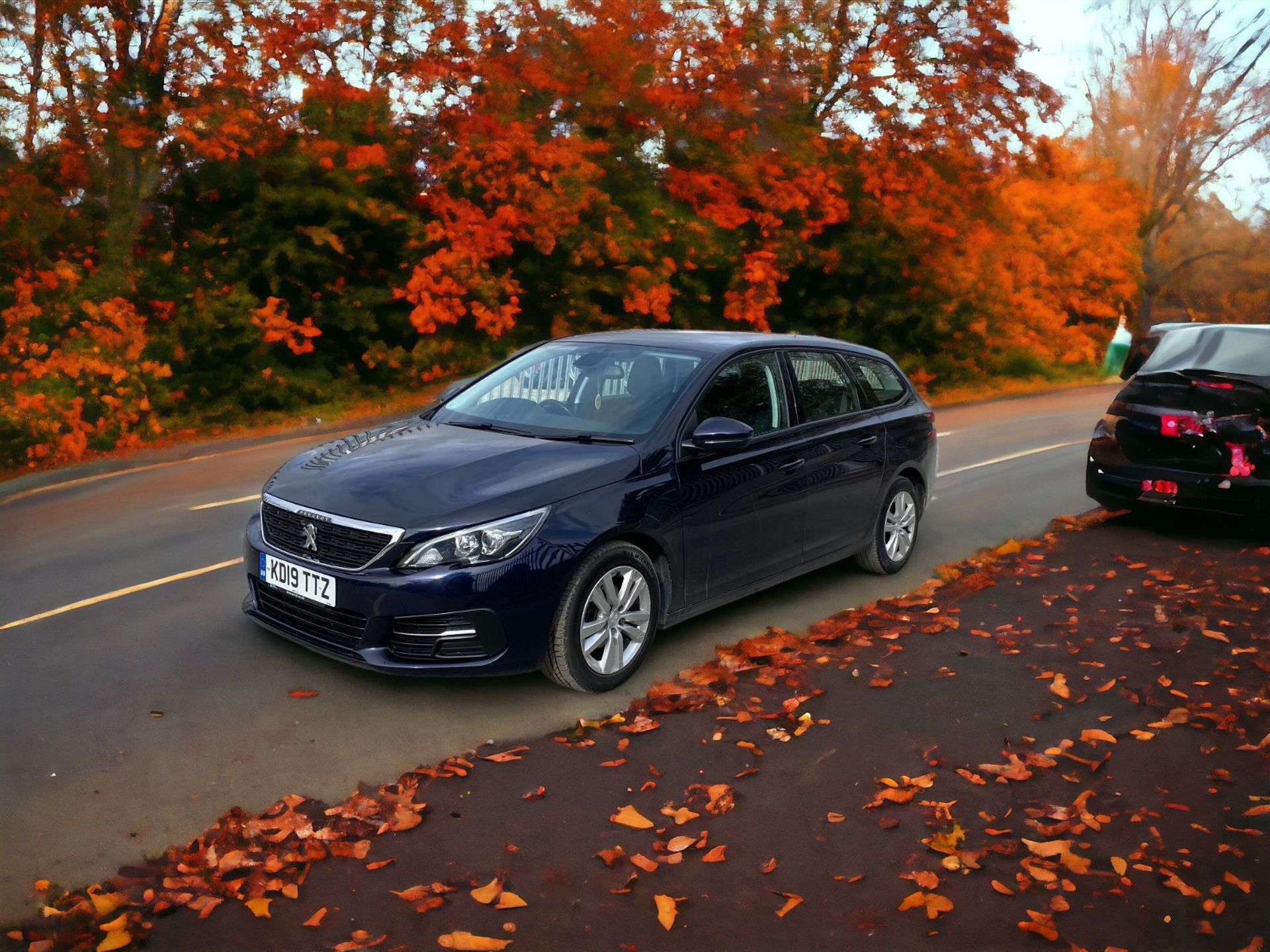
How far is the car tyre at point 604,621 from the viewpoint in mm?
5594

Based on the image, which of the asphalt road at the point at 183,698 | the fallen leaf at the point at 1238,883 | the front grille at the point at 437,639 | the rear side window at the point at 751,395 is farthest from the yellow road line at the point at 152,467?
the fallen leaf at the point at 1238,883

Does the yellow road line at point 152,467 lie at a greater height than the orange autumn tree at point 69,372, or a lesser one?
lesser

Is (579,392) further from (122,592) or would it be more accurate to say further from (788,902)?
(788,902)

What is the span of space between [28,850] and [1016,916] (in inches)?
132

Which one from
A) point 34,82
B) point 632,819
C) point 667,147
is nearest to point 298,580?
point 632,819

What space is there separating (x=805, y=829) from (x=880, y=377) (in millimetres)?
4531

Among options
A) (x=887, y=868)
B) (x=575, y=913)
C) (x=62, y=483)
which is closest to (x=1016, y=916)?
(x=887, y=868)

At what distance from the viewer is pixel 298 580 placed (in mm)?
5664

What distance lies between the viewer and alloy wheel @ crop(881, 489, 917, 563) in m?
8.31

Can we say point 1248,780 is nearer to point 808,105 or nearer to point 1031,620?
point 1031,620

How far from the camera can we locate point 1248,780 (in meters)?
4.92

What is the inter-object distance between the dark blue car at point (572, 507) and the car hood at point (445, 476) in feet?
0.04

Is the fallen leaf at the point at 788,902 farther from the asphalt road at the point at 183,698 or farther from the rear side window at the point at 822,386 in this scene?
the rear side window at the point at 822,386

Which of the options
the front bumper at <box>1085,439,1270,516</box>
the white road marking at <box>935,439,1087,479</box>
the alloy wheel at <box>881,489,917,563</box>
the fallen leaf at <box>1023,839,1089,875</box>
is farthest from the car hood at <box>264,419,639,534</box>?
the white road marking at <box>935,439,1087,479</box>
